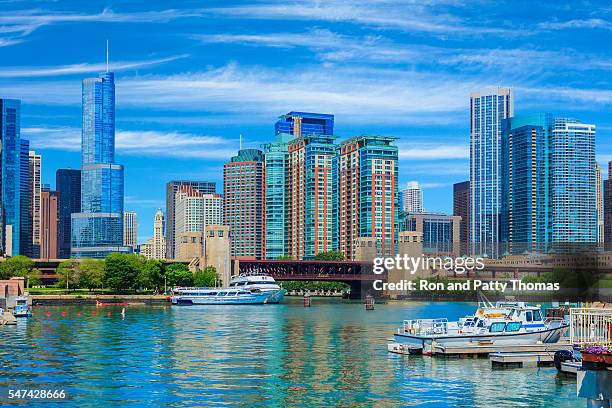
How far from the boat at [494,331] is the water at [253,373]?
9.92 ft

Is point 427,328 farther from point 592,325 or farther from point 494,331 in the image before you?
point 592,325

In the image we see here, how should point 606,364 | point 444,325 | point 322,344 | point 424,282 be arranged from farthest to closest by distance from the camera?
point 424,282, point 322,344, point 444,325, point 606,364

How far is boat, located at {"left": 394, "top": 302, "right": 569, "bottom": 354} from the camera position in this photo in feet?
254

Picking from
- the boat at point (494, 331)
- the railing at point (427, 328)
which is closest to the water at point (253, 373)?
the boat at point (494, 331)

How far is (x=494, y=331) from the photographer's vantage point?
77938mm

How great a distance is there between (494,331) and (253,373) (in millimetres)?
23144

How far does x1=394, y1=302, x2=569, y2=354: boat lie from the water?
302 cm

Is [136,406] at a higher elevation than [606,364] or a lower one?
lower

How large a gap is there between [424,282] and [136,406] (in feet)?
452

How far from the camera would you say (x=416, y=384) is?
60.4 metres

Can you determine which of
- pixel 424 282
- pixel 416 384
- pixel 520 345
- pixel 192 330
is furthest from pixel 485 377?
pixel 424 282

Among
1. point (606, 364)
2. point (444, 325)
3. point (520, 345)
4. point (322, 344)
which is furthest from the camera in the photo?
point (322, 344)

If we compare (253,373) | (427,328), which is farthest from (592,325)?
(427,328)

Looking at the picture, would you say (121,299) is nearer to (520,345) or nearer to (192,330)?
(192,330)
